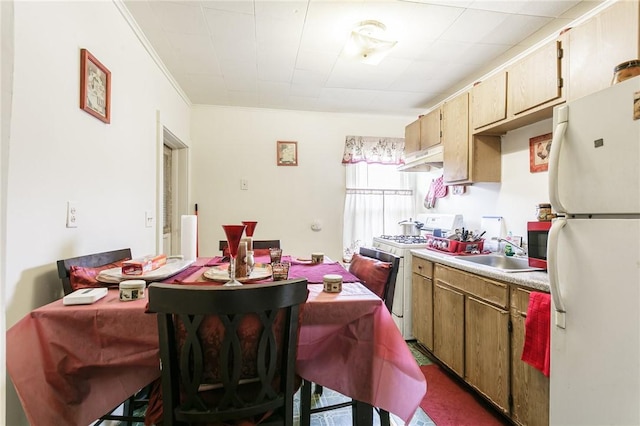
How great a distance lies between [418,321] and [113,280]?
7.71 ft

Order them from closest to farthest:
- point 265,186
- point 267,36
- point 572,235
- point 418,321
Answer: point 572,235 → point 267,36 → point 418,321 → point 265,186

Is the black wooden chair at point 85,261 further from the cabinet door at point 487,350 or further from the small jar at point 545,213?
the small jar at point 545,213

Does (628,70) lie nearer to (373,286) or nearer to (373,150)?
(373,286)

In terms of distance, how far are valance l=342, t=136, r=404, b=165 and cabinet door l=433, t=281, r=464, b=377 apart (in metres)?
1.80

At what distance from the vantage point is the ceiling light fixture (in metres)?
1.87

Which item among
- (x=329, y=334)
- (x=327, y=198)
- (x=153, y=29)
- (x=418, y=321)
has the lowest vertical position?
(x=418, y=321)

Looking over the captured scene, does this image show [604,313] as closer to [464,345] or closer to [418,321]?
[464,345]

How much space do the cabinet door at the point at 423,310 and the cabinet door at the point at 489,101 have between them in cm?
137

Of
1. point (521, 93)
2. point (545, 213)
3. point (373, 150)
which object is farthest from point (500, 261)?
point (373, 150)

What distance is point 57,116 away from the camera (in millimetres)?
1239

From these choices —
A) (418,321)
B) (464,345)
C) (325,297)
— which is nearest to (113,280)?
(325,297)

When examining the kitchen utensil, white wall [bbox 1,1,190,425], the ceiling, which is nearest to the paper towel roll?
white wall [bbox 1,1,190,425]

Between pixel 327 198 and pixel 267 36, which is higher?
pixel 267 36

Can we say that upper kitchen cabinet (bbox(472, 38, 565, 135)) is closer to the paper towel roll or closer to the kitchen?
the kitchen
